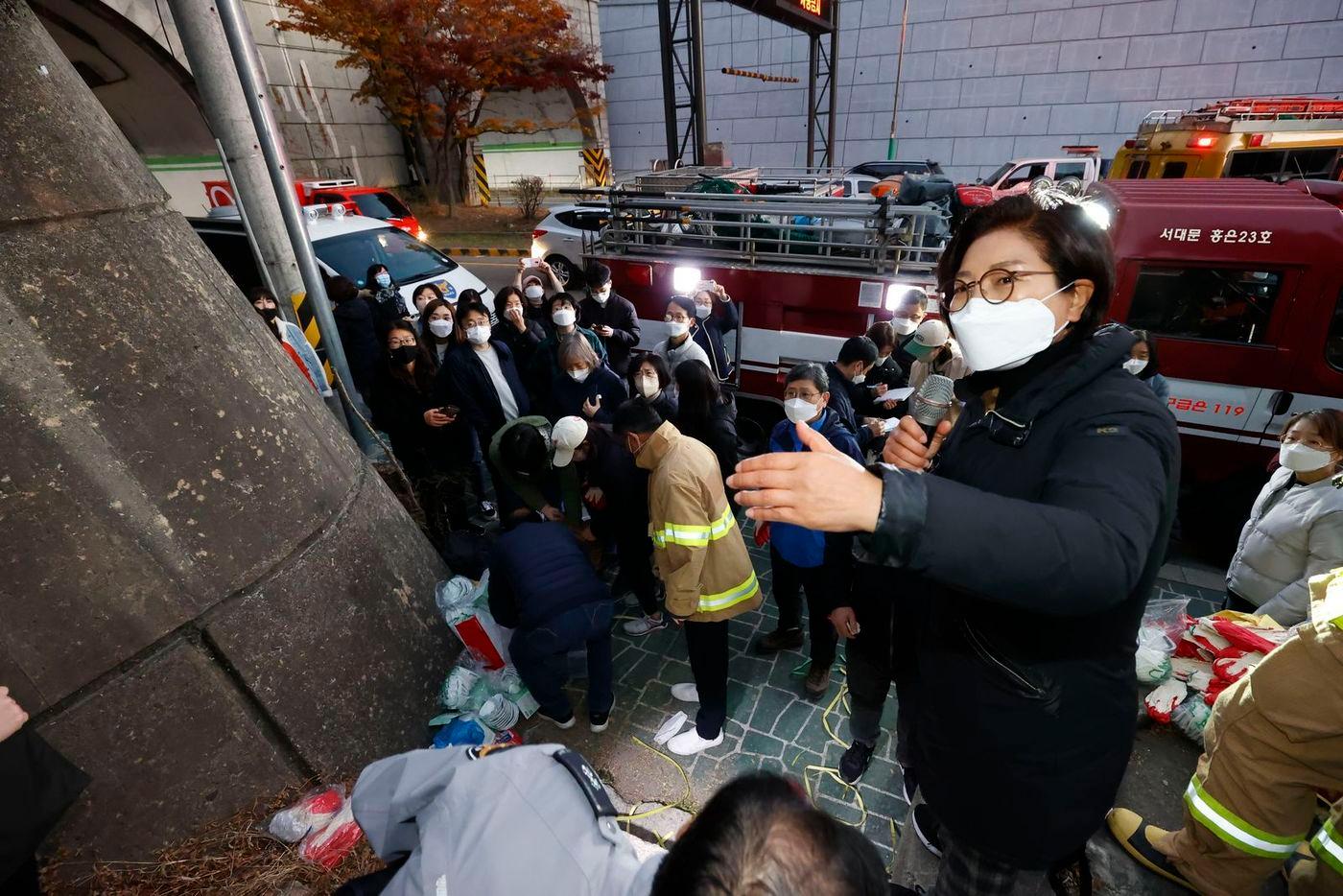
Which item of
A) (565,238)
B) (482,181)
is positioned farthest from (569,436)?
(482,181)

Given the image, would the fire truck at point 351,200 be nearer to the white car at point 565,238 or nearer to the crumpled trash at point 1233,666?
the white car at point 565,238

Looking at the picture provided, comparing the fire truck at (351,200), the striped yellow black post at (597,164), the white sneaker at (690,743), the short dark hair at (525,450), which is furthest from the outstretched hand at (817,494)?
the striped yellow black post at (597,164)

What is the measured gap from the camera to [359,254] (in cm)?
760

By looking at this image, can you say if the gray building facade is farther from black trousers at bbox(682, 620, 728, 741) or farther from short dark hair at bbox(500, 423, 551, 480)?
black trousers at bbox(682, 620, 728, 741)

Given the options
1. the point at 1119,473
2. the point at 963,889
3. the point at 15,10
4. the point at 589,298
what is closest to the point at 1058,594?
the point at 1119,473

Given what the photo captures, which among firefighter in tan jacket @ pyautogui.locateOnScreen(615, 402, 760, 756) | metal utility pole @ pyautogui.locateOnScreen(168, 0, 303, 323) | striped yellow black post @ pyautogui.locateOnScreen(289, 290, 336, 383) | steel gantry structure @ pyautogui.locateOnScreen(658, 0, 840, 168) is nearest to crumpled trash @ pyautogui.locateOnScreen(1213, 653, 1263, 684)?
firefighter in tan jacket @ pyautogui.locateOnScreen(615, 402, 760, 756)

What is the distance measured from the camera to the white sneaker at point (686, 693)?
3.51m

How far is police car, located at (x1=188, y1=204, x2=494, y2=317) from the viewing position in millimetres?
7406

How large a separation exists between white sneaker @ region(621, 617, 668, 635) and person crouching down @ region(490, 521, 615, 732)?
754mm

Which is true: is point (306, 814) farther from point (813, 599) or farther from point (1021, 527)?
point (1021, 527)

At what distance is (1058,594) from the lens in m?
0.90

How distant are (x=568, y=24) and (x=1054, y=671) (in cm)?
2245

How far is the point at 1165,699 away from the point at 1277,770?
148 centimetres

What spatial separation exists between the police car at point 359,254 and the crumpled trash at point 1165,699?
7121 mm
